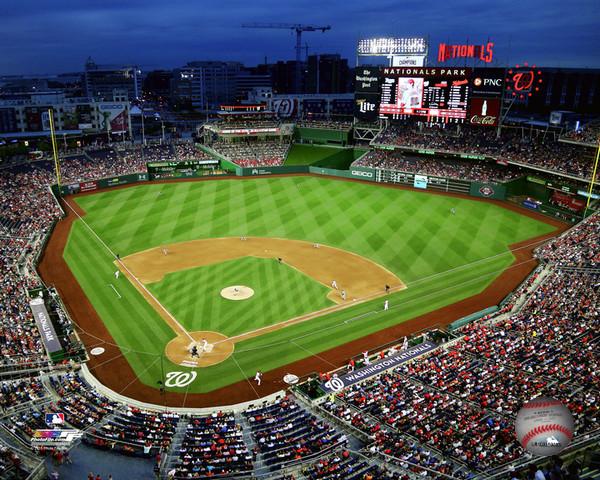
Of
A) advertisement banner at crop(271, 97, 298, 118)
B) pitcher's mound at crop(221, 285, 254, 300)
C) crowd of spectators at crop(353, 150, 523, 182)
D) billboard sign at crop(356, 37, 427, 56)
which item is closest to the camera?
pitcher's mound at crop(221, 285, 254, 300)

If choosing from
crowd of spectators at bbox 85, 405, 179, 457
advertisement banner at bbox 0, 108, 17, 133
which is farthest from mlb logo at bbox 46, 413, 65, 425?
advertisement banner at bbox 0, 108, 17, 133

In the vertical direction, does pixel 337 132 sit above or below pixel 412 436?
above

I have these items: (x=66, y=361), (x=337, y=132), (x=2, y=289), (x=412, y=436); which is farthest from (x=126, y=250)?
(x=337, y=132)

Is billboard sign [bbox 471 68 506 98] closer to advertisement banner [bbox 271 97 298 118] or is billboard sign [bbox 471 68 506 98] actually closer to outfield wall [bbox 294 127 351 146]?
outfield wall [bbox 294 127 351 146]

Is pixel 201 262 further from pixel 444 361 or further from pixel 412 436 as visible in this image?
pixel 412 436

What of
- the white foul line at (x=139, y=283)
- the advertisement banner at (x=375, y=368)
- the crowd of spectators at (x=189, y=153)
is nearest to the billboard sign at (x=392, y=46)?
the crowd of spectators at (x=189, y=153)
